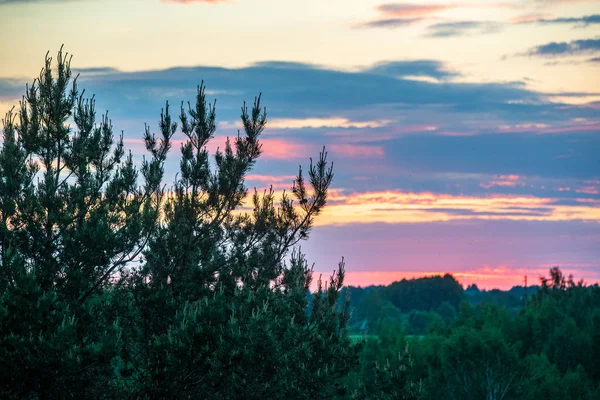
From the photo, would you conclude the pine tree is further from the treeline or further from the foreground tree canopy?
the treeline

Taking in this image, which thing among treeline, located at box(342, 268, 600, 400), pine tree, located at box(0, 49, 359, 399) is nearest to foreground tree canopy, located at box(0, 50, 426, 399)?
pine tree, located at box(0, 49, 359, 399)

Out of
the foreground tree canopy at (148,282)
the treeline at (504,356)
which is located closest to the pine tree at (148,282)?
the foreground tree canopy at (148,282)

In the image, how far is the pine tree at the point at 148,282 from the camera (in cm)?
1616

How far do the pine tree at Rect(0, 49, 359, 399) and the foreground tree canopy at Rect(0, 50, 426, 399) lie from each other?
0.04 m

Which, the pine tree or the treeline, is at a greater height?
the pine tree

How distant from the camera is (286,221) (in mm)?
22688

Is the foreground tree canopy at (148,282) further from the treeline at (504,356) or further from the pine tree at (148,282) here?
the treeline at (504,356)

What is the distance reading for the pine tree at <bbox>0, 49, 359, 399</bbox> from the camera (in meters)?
16.2

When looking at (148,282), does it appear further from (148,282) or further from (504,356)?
(504,356)

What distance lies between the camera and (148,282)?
789 inches

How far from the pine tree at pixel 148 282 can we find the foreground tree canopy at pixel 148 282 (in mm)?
35

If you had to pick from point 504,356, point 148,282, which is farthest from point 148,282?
point 504,356

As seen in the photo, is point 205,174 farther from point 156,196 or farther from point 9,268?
point 9,268

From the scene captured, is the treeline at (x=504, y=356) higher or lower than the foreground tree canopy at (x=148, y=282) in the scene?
lower
